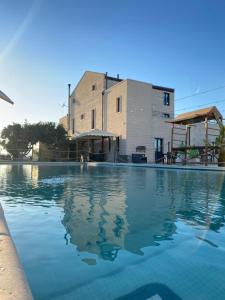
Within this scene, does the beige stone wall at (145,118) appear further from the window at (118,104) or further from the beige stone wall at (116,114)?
the window at (118,104)

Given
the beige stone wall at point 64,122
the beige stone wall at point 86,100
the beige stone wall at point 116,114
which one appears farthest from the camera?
the beige stone wall at point 64,122

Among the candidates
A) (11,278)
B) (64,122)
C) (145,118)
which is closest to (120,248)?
(11,278)

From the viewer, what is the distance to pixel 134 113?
79.9ft

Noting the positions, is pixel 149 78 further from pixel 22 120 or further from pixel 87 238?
pixel 87 238

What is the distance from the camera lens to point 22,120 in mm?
28281

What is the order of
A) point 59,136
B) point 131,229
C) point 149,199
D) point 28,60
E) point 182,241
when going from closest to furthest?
1. point 182,241
2. point 131,229
3. point 149,199
4. point 28,60
5. point 59,136

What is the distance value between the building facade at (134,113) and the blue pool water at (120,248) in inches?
728

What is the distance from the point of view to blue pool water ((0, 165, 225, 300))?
7.25 ft

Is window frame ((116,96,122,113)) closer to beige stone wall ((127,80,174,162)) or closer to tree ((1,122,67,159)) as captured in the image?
beige stone wall ((127,80,174,162))

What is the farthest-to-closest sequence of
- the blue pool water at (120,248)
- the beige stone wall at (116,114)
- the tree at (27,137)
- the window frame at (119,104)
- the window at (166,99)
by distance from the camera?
the tree at (27,137), the window at (166,99), the window frame at (119,104), the beige stone wall at (116,114), the blue pool water at (120,248)

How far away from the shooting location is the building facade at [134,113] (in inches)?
950

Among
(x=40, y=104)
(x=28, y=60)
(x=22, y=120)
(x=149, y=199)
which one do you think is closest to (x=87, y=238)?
(x=149, y=199)

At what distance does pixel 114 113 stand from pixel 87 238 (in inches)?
899

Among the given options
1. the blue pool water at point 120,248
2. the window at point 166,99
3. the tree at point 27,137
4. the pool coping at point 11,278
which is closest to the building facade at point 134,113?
the window at point 166,99
